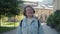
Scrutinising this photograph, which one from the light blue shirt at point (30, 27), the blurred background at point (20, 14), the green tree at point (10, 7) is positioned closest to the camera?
the light blue shirt at point (30, 27)

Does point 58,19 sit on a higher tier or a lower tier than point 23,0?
lower

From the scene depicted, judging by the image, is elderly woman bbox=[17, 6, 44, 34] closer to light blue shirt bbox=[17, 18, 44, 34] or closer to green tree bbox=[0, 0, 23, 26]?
light blue shirt bbox=[17, 18, 44, 34]

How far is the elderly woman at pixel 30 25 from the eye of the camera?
3.34 meters

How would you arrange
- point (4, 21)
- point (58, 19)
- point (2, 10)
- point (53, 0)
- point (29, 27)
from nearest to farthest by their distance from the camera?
point (29, 27) < point (58, 19) < point (2, 10) < point (4, 21) < point (53, 0)

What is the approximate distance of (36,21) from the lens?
11.1 feet

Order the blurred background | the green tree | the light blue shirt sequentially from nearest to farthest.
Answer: the light blue shirt → the blurred background → the green tree

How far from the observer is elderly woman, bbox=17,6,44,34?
3.34 metres

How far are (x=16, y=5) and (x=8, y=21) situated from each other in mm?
2825

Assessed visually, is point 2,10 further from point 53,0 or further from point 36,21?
point 36,21

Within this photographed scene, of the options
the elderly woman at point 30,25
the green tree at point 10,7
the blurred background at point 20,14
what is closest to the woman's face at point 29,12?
the elderly woman at point 30,25

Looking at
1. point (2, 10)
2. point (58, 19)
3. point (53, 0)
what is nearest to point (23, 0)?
point (2, 10)

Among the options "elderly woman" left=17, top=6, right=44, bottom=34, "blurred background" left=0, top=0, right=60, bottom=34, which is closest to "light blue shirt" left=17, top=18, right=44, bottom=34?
"elderly woman" left=17, top=6, right=44, bottom=34

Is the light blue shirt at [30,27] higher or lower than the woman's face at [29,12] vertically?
lower

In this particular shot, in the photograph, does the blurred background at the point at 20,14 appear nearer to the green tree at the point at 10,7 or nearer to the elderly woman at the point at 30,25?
the green tree at the point at 10,7
